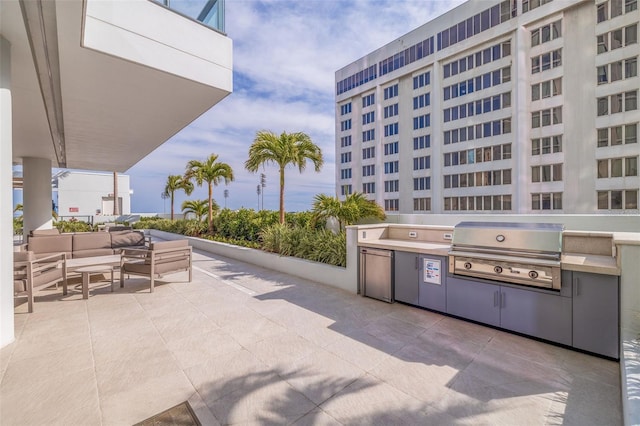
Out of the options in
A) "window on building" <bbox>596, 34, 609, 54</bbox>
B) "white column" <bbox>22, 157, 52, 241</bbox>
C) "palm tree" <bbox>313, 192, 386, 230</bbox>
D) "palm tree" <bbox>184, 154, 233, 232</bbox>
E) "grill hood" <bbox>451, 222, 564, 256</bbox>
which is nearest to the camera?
"grill hood" <bbox>451, 222, 564, 256</bbox>

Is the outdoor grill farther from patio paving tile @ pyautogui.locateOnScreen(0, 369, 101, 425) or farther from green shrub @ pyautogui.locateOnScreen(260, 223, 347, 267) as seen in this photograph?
patio paving tile @ pyautogui.locateOnScreen(0, 369, 101, 425)

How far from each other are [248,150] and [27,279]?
6187mm

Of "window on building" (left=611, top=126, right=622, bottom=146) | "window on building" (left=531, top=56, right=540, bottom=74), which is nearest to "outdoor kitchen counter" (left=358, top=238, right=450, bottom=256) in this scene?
"window on building" (left=611, top=126, right=622, bottom=146)

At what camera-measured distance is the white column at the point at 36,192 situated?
36.0 feet

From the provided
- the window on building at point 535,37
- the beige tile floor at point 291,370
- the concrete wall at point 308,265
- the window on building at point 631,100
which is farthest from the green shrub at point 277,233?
the window on building at point 535,37

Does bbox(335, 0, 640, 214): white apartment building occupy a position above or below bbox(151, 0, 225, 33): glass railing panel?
above

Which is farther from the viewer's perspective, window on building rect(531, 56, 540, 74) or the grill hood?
window on building rect(531, 56, 540, 74)

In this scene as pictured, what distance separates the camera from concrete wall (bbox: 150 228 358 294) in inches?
220

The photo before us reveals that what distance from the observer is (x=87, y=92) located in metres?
4.76

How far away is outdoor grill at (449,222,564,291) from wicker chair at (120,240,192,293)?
554 centimetres

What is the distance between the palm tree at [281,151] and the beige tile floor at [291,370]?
5.41 meters

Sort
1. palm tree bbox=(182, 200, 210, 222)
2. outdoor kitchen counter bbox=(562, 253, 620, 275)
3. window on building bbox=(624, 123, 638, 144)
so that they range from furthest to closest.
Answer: window on building bbox=(624, 123, 638, 144) < palm tree bbox=(182, 200, 210, 222) < outdoor kitchen counter bbox=(562, 253, 620, 275)

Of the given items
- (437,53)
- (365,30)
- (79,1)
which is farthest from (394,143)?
(79,1)

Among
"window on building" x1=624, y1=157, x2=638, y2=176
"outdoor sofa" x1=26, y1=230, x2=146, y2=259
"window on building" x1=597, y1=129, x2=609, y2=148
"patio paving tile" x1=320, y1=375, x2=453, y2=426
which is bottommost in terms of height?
"patio paving tile" x1=320, y1=375, x2=453, y2=426
